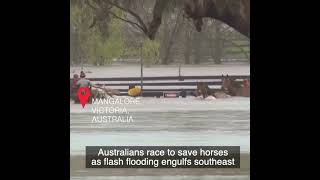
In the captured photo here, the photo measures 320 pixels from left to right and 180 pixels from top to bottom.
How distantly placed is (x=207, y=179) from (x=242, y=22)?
1.90 m

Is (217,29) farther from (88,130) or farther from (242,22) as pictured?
(88,130)

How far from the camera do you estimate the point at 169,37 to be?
38.1ft

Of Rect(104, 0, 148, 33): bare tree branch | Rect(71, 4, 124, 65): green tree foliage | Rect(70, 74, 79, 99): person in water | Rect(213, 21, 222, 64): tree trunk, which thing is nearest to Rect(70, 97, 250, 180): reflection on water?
Rect(70, 74, 79, 99): person in water

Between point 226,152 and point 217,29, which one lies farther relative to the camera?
point 217,29

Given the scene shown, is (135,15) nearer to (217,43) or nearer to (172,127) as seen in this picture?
(217,43)

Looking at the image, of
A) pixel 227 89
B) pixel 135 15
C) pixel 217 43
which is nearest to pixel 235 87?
pixel 227 89

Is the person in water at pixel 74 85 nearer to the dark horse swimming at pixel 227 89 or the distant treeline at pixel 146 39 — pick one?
the distant treeline at pixel 146 39

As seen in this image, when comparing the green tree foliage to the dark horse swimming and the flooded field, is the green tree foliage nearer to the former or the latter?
the flooded field

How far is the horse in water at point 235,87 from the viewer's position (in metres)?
11.1

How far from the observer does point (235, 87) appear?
1127 cm

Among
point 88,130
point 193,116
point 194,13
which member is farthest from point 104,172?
point 194,13

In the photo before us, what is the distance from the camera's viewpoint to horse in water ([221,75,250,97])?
11.1 metres
